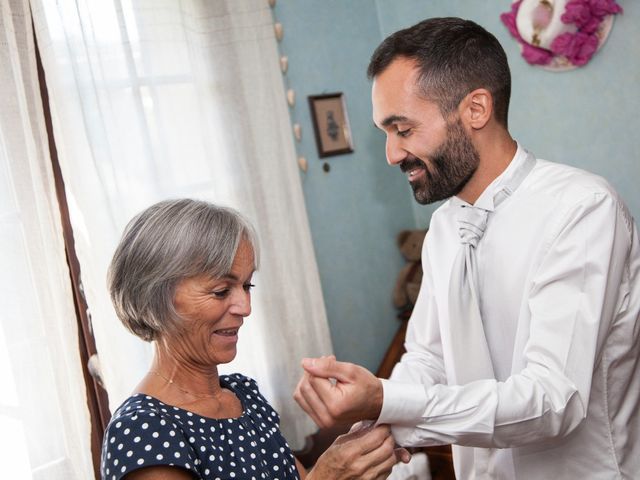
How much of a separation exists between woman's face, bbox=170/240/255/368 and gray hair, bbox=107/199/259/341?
22 mm

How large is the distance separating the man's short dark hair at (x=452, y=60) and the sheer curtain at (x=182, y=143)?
1207mm

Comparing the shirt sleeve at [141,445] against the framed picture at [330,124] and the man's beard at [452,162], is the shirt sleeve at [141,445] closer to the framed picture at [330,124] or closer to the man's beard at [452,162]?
the man's beard at [452,162]

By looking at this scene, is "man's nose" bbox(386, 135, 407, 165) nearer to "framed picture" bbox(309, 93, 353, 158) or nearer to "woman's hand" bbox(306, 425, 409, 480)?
"woman's hand" bbox(306, 425, 409, 480)

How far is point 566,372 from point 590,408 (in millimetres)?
202

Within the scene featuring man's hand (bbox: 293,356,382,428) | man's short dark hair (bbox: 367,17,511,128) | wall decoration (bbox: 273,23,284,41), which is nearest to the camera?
man's hand (bbox: 293,356,382,428)

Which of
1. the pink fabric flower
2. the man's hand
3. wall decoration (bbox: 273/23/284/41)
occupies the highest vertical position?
wall decoration (bbox: 273/23/284/41)

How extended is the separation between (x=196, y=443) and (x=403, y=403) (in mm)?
428

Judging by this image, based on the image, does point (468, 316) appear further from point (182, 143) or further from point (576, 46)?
point (576, 46)

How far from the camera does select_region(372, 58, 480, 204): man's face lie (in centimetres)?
170

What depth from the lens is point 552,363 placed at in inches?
57.7

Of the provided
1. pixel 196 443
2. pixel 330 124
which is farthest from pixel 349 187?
pixel 196 443

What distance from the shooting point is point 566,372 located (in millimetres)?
1464

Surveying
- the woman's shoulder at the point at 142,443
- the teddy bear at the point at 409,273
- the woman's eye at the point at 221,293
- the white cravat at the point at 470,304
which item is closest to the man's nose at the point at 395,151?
the white cravat at the point at 470,304

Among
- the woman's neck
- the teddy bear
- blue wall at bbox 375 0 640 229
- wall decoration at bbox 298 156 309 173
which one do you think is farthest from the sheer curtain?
blue wall at bbox 375 0 640 229
